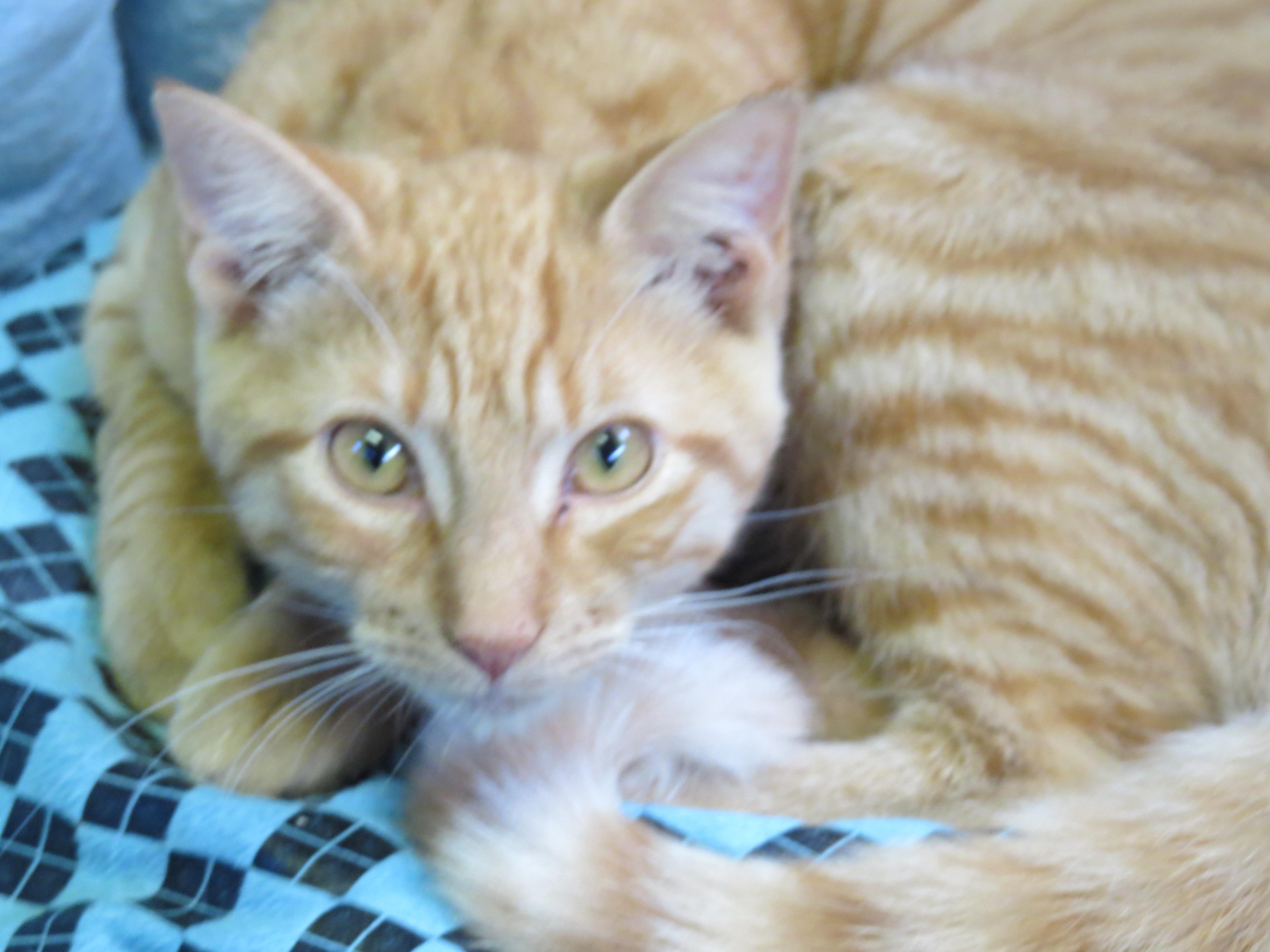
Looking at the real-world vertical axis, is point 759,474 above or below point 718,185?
below

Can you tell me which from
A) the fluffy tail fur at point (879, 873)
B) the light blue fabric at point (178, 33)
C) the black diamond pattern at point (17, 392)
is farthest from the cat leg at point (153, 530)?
the light blue fabric at point (178, 33)

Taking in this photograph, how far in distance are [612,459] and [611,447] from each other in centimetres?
1

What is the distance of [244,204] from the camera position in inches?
44.9

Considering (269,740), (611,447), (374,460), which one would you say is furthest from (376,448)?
(269,740)

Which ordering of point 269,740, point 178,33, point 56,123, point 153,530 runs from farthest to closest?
point 178,33
point 56,123
point 153,530
point 269,740

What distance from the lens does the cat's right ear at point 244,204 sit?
1.07 metres

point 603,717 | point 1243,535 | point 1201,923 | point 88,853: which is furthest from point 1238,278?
point 88,853

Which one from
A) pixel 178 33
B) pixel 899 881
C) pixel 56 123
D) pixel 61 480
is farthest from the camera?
pixel 178 33

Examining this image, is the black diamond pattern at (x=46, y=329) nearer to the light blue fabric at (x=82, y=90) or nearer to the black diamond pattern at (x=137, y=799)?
the light blue fabric at (x=82, y=90)

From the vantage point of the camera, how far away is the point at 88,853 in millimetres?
1193

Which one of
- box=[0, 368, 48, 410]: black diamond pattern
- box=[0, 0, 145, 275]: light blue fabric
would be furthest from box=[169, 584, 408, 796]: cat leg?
box=[0, 0, 145, 275]: light blue fabric

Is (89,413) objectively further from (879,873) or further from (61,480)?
(879,873)

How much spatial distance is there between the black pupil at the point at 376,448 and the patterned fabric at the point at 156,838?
375mm

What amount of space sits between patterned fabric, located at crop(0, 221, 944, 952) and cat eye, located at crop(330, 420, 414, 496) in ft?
1.15
